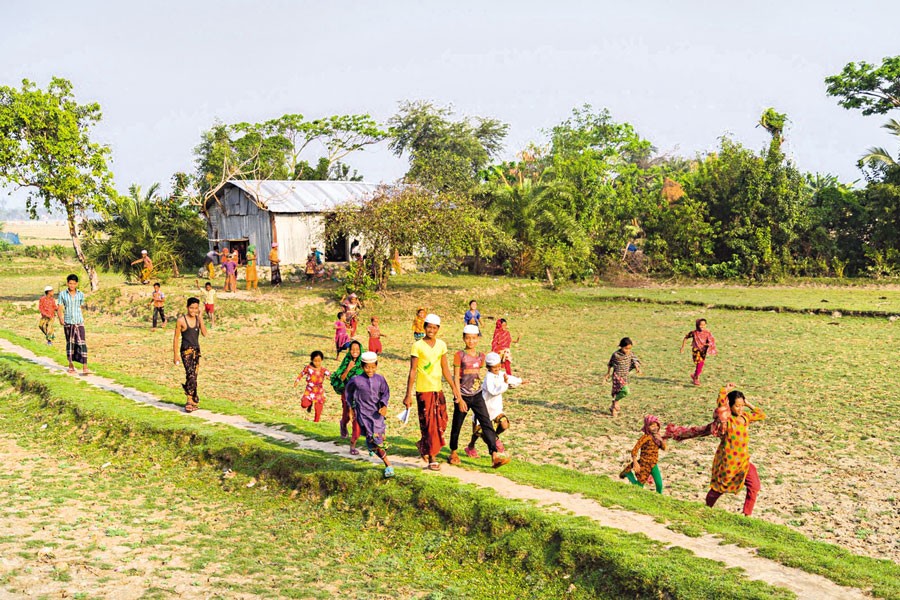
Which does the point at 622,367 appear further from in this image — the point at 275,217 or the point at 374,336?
the point at 275,217

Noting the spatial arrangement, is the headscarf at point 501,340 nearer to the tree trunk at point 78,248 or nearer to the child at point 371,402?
the child at point 371,402

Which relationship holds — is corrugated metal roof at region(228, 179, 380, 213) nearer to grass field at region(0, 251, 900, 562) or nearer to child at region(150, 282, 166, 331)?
grass field at region(0, 251, 900, 562)

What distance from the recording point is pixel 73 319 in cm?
1670

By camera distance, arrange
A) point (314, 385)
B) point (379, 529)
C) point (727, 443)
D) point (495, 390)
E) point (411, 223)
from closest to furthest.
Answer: point (727, 443), point (379, 529), point (495, 390), point (314, 385), point (411, 223)

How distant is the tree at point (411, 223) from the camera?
94.0 feet

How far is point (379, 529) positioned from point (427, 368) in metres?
2.04

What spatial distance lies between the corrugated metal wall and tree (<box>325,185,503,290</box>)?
7.14 m

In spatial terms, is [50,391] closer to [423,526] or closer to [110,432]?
[110,432]

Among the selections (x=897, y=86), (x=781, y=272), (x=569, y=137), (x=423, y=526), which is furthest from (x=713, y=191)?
(x=423, y=526)

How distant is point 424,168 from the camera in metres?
47.2

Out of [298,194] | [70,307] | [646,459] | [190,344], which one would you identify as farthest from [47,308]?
[646,459]

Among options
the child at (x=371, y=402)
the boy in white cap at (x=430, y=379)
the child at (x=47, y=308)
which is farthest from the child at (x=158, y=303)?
the boy in white cap at (x=430, y=379)

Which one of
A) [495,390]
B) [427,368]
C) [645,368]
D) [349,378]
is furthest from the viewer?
[645,368]

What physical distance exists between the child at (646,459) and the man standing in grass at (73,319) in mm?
12759
